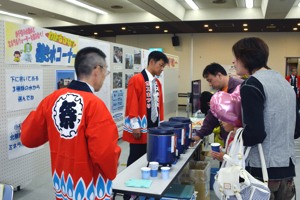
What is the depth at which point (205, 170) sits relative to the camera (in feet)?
9.73

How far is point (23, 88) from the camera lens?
2.81m

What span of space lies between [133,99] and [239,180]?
173cm

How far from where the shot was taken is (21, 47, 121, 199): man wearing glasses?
1.53 m

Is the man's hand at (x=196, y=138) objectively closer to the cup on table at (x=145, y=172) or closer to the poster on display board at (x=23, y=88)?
the cup on table at (x=145, y=172)

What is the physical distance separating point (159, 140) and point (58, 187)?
0.67 metres

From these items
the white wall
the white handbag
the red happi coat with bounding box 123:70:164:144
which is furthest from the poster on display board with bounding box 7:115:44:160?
the white wall

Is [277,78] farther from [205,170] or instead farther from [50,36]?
[50,36]

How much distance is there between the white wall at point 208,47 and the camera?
1138cm

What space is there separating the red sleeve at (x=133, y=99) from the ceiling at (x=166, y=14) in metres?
3.74

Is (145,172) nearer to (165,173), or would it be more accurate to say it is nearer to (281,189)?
(165,173)

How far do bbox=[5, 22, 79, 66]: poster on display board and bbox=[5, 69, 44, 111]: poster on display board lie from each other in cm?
10

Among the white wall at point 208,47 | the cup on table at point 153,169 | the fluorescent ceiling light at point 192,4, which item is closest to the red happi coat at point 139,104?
the cup on table at point 153,169

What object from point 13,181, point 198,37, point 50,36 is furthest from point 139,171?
point 198,37

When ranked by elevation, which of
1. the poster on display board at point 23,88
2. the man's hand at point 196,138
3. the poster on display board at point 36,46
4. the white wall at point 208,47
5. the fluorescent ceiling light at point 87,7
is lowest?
the man's hand at point 196,138
